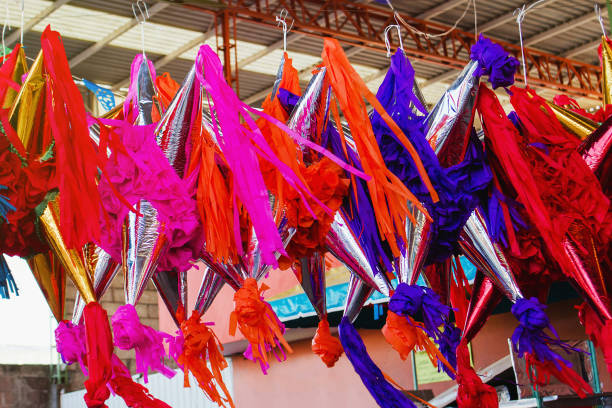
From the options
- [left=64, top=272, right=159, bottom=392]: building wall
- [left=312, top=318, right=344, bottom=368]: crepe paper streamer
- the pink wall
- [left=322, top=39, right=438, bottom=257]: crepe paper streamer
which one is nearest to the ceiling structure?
the pink wall

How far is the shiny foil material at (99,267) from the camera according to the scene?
1.70m

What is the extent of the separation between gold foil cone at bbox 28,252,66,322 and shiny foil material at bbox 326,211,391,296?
62cm

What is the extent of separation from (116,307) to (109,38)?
3.18m

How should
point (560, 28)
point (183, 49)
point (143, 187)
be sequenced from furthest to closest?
point (560, 28) → point (183, 49) → point (143, 187)

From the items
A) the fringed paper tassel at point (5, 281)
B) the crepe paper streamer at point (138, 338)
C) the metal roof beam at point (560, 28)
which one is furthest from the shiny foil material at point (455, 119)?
the metal roof beam at point (560, 28)

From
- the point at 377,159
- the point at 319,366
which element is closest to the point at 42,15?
the point at 319,366

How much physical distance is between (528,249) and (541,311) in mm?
175

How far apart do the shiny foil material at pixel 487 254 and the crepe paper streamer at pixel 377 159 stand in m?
0.27

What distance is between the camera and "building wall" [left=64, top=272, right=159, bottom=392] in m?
8.29

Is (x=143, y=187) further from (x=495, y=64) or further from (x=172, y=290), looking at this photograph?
(x=495, y=64)

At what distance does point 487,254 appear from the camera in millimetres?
1876

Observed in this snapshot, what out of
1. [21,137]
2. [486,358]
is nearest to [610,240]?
[21,137]

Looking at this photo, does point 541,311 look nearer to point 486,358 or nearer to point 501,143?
point 501,143

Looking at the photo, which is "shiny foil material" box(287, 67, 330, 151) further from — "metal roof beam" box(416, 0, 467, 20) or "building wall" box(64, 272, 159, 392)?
"building wall" box(64, 272, 159, 392)
